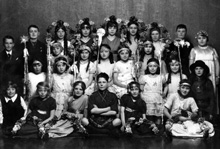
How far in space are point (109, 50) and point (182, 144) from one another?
6.83 ft

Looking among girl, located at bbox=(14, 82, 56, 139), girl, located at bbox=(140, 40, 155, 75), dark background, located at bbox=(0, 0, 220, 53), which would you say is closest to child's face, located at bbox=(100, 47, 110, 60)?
girl, located at bbox=(140, 40, 155, 75)

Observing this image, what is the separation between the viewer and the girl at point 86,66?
7.35 metres

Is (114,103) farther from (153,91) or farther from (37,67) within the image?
(37,67)

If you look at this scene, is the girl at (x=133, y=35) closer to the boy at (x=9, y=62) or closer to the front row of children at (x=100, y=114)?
the front row of children at (x=100, y=114)

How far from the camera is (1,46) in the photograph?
29.2ft

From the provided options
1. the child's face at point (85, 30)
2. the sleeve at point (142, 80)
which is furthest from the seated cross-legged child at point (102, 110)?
the child's face at point (85, 30)

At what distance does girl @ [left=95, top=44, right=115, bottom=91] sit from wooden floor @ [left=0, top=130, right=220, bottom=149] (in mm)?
1310

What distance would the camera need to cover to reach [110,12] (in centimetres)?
918

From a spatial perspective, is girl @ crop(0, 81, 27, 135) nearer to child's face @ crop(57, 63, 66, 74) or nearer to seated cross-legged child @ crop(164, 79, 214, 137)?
child's face @ crop(57, 63, 66, 74)

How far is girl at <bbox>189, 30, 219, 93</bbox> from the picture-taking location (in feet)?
25.3

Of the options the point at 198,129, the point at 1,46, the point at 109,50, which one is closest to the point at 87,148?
the point at 198,129

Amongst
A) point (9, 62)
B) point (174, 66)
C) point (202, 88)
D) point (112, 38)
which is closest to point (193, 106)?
point (202, 88)

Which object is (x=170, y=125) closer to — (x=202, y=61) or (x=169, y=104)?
(x=169, y=104)

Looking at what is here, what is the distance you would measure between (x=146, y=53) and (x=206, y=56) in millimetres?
996
